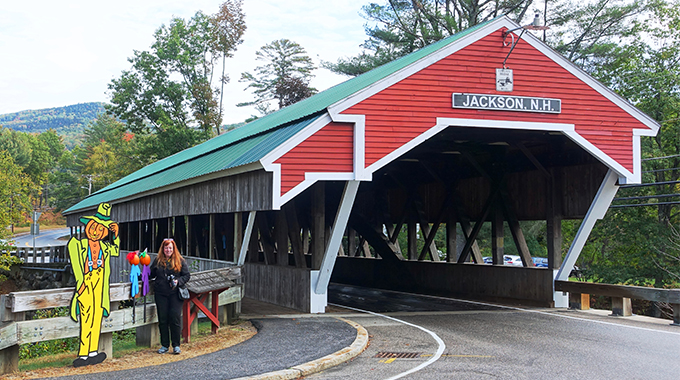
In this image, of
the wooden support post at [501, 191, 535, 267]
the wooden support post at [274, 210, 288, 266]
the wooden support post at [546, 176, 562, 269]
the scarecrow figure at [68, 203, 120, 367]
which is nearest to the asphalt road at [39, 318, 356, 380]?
the scarecrow figure at [68, 203, 120, 367]

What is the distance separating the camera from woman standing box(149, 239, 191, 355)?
8852 mm

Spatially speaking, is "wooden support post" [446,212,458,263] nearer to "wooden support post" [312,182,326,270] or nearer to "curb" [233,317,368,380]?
"wooden support post" [312,182,326,270]

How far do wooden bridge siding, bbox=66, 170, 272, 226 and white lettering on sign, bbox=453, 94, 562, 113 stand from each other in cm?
468

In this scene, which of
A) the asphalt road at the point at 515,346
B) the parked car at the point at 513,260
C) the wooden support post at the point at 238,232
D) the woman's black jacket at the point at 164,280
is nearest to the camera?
the asphalt road at the point at 515,346

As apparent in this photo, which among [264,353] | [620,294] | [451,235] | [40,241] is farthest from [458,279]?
[40,241]

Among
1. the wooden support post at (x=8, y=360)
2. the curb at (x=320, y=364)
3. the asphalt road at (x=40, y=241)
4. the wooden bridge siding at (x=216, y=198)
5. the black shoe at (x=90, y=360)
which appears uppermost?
the wooden bridge siding at (x=216, y=198)

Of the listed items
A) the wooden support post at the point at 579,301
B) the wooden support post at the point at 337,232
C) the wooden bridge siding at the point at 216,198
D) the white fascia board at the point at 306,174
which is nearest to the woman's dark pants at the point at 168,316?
the white fascia board at the point at 306,174

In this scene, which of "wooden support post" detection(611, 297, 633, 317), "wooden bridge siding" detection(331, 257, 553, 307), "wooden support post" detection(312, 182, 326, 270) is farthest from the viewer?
"wooden bridge siding" detection(331, 257, 553, 307)

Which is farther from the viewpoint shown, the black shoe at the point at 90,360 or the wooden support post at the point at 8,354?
the black shoe at the point at 90,360

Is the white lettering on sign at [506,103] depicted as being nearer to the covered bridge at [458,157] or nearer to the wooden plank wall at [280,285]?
the covered bridge at [458,157]

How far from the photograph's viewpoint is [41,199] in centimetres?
12538

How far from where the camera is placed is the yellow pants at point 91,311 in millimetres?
8047

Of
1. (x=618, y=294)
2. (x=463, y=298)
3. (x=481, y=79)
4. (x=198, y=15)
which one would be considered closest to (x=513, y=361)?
(x=618, y=294)

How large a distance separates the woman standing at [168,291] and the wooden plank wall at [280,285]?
212 inches
